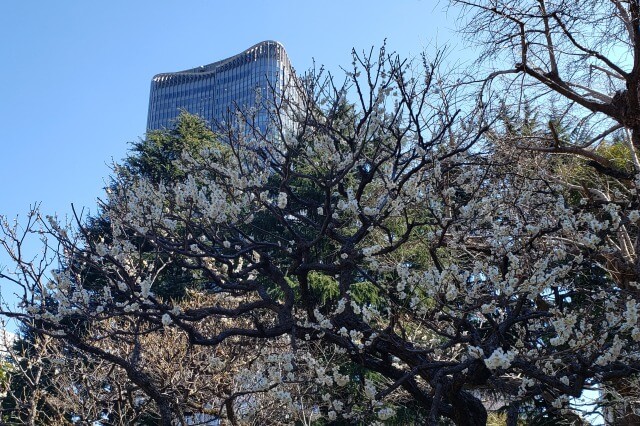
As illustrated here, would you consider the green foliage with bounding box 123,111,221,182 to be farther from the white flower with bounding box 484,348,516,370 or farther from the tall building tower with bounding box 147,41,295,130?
the tall building tower with bounding box 147,41,295,130

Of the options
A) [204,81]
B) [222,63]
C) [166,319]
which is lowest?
[166,319]

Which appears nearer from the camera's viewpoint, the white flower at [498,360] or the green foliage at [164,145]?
the white flower at [498,360]

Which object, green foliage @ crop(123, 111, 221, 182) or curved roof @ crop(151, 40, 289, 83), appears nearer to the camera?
green foliage @ crop(123, 111, 221, 182)

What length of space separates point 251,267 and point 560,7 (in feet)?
9.78

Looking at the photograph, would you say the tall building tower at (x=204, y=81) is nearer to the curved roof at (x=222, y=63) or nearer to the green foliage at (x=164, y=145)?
the curved roof at (x=222, y=63)

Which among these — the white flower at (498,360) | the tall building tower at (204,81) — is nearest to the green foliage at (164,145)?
the white flower at (498,360)

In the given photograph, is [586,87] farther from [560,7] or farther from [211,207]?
[211,207]

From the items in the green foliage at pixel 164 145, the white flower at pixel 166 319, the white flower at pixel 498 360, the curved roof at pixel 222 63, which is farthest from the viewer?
the curved roof at pixel 222 63

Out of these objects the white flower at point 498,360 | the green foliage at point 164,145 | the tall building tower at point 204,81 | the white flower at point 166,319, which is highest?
the tall building tower at point 204,81

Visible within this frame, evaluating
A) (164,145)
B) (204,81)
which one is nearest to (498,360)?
(164,145)

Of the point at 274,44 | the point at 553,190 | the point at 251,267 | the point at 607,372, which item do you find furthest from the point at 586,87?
the point at 274,44

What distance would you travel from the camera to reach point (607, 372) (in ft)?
13.3

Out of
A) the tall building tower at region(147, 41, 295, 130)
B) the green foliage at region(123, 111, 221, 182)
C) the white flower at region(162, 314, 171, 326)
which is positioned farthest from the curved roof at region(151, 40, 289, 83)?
the white flower at region(162, 314, 171, 326)

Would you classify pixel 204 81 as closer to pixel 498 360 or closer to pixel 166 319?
pixel 166 319
